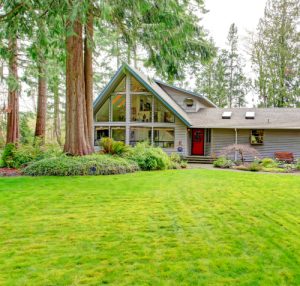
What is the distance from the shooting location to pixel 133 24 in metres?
8.00

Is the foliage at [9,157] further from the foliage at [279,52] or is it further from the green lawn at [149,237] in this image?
the foliage at [279,52]

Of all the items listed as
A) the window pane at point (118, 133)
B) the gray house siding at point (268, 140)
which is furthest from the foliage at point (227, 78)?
the window pane at point (118, 133)

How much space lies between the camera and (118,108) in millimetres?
19047

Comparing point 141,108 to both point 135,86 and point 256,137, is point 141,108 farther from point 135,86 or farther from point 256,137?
point 256,137

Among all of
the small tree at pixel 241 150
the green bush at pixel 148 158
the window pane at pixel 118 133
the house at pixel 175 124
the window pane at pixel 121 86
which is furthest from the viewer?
the window pane at pixel 118 133

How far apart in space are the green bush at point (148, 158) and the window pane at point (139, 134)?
19.2ft

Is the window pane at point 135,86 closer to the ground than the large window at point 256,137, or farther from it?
farther from it

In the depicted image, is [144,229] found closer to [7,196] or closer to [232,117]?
[7,196]

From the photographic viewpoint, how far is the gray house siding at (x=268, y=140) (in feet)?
57.7

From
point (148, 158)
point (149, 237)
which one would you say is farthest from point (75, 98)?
point (149, 237)

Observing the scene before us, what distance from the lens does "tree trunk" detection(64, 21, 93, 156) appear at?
37.7 feet

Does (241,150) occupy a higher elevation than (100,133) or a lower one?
lower

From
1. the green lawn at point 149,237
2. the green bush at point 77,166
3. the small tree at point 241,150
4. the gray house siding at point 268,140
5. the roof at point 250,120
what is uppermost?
the roof at point 250,120

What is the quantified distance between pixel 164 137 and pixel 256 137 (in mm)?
5656
